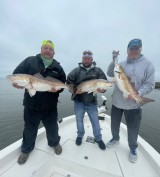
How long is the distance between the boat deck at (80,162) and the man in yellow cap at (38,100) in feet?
0.62

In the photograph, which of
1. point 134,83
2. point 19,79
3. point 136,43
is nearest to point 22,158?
point 19,79

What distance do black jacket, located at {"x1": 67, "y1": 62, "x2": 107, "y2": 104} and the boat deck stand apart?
1.28m

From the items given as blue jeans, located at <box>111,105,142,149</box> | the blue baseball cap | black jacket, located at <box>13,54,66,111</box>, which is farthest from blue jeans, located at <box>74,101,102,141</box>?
the blue baseball cap

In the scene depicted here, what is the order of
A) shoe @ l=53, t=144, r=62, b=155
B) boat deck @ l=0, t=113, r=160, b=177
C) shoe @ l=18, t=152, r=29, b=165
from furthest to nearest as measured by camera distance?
1. shoe @ l=53, t=144, r=62, b=155
2. shoe @ l=18, t=152, r=29, b=165
3. boat deck @ l=0, t=113, r=160, b=177

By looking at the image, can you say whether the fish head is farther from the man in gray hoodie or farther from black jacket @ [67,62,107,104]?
the man in gray hoodie

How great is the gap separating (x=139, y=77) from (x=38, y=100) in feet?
7.60

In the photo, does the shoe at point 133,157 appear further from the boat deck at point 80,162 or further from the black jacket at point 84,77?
the black jacket at point 84,77

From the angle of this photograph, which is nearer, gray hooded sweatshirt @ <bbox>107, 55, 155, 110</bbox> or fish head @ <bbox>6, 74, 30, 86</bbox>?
fish head @ <bbox>6, 74, 30, 86</bbox>

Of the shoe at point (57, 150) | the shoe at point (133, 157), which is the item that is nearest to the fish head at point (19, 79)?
the shoe at point (57, 150)

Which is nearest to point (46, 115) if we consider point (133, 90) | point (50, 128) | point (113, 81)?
point (50, 128)

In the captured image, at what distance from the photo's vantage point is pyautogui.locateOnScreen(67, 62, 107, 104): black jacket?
3.67 metres

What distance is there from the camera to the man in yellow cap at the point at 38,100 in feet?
9.91

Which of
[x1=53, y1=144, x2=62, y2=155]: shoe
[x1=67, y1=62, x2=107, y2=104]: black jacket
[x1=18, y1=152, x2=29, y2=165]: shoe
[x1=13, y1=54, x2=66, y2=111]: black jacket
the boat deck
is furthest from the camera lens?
[x1=67, y1=62, x2=107, y2=104]: black jacket

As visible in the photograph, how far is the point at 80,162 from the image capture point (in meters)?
2.95
